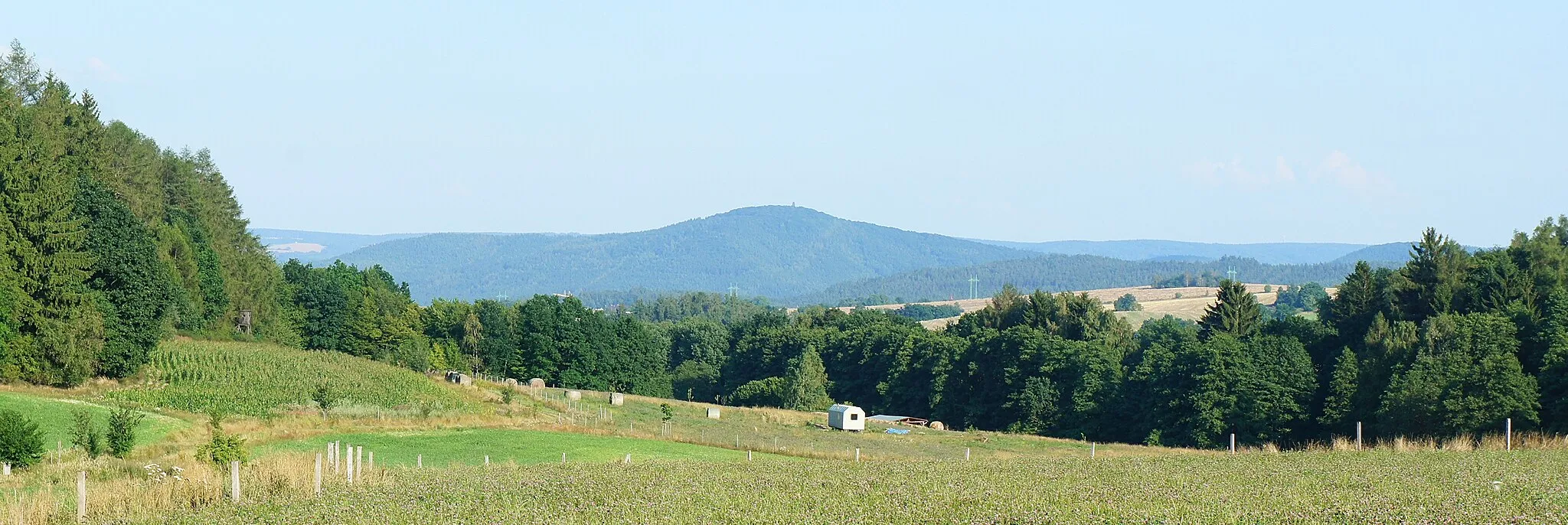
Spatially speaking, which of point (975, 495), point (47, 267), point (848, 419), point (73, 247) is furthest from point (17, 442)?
point (848, 419)

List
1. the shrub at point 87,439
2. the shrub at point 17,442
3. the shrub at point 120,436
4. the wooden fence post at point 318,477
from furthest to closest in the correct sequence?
the shrub at point 120,436 → the shrub at point 87,439 → the shrub at point 17,442 → the wooden fence post at point 318,477

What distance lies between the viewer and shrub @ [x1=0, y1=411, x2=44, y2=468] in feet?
109

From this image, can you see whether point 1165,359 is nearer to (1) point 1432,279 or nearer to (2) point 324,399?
(1) point 1432,279

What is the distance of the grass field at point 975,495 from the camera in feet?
65.6

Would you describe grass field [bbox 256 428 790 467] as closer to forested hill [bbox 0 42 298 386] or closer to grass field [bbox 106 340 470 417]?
grass field [bbox 106 340 470 417]

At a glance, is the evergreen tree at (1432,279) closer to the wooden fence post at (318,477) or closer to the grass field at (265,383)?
the grass field at (265,383)

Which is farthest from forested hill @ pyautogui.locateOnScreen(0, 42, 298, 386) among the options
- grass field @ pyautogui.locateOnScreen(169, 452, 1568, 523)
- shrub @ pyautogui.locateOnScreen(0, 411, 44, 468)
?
grass field @ pyautogui.locateOnScreen(169, 452, 1568, 523)

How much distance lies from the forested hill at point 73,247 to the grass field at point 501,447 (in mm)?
18021

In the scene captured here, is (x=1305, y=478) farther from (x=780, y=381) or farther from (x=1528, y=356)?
(x=780, y=381)

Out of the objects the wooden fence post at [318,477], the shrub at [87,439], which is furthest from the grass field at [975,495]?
the shrub at [87,439]

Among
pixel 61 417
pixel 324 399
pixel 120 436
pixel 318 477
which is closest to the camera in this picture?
pixel 318 477

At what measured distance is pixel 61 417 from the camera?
48.2 m

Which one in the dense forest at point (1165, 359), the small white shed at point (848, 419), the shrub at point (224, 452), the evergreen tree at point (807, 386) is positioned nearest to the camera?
the shrub at point (224, 452)

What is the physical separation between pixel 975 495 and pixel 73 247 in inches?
2144
